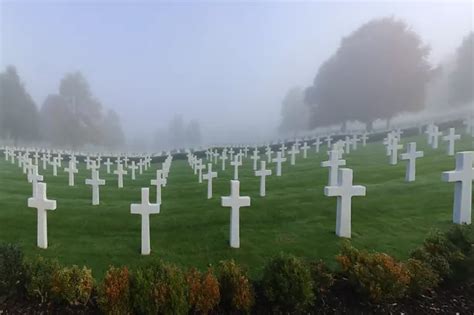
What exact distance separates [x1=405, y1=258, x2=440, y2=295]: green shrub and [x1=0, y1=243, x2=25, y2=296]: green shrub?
160 inches

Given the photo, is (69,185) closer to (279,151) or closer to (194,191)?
(194,191)

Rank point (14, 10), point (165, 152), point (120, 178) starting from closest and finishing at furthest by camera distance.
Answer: point (14, 10), point (165, 152), point (120, 178)

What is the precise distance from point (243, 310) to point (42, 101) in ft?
12.8

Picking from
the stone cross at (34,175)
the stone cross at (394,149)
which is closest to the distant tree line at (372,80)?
the stone cross at (394,149)

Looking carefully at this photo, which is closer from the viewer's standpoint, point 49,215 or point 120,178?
point 49,215

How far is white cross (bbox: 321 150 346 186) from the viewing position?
5975mm

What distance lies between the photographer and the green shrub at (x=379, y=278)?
3748 mm

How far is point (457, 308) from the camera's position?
3.94 metres

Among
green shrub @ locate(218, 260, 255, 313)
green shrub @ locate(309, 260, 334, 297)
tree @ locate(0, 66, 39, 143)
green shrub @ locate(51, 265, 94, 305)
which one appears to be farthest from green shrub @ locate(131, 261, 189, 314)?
tree @ locate(0, 66, 39, 143)

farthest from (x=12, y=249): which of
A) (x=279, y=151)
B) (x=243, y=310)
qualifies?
(x=279, y=151)

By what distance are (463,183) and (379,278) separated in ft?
7.58

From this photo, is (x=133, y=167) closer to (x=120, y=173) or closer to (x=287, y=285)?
(x=120, y=173)

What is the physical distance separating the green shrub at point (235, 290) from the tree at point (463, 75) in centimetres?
443

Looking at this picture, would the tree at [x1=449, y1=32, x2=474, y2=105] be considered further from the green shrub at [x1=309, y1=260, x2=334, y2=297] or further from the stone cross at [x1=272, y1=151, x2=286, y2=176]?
the green shrub at [x1=309, y1=260, x2=334, y2=297]
